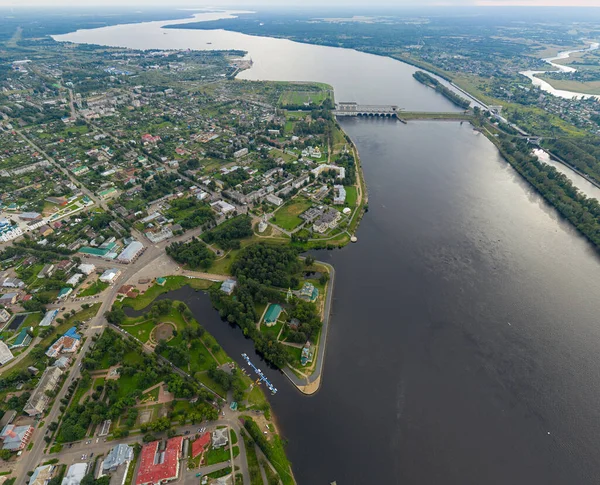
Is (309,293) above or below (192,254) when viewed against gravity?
below

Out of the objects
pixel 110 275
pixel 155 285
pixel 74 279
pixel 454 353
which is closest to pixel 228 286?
pixel 155 285

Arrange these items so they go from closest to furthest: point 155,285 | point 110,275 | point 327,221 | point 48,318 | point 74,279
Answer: point 48,318 < point 74,279 < point 155,285 < point 110,275 < point 327,221

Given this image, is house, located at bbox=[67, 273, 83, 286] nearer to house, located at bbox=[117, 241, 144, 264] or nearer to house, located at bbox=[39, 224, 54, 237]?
house, located at bbox=[117, 241, 144, 264]

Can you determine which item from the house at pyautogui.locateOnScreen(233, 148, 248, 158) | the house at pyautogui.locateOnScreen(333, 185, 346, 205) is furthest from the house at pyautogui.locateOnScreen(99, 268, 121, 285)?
the house at pyautogui.locateOnScreen(233, 148, 248, 158)

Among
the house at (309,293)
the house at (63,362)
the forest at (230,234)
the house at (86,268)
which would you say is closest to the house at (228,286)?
the forest at (230,234)

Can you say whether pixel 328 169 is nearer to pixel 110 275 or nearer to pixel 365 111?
pixel 110 275

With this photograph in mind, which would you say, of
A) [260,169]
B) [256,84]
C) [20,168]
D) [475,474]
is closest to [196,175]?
[260,169]
